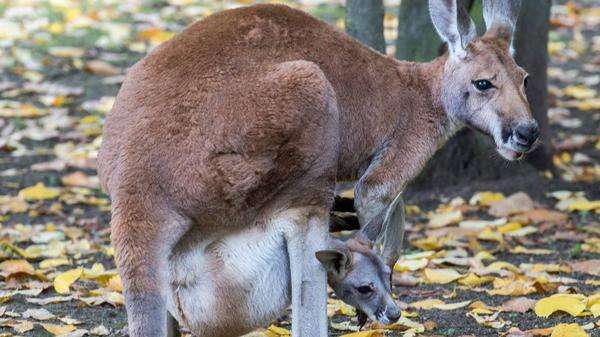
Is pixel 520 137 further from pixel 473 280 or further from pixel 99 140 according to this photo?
pixel 99 140

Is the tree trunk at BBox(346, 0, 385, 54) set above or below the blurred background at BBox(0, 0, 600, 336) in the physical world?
above

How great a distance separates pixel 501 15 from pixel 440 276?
5.26 feet

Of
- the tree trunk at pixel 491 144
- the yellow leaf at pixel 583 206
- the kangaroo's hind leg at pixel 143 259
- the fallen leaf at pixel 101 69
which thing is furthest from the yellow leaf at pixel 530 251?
the fallen leaf at pixel 101 69

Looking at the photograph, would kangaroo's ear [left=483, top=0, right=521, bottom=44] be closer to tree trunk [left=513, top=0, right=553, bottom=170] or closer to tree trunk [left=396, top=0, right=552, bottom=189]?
tree trunk [left=396, top=0, right=552, bottom=189]

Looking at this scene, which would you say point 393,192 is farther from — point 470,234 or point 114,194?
point 470,234

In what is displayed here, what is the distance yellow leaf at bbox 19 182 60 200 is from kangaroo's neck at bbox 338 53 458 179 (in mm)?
3381

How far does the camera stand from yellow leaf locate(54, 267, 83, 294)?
238 inches

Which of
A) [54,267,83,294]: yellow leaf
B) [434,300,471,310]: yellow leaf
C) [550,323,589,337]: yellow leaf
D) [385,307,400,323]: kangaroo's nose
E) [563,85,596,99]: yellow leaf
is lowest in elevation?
[434,300,471,310]: yellow leaf

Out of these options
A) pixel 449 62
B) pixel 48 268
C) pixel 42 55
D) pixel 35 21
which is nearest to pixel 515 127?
pixel 449 62

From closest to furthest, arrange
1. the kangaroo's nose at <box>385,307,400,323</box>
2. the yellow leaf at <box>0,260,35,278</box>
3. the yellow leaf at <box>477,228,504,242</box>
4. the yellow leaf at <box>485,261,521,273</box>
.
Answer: the kangaroo's nose at <box>385,307,400,323</box> < the yellow leaf at <box>0,260,35,278</box> < the yellow leaf at <box>485,261,521,273</box> < the yellow leaf at <box>477,228,504,242</box>

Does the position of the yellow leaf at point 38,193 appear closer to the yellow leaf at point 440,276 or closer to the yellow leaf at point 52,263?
the yellow leaf at point 52,263

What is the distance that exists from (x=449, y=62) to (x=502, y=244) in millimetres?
2029

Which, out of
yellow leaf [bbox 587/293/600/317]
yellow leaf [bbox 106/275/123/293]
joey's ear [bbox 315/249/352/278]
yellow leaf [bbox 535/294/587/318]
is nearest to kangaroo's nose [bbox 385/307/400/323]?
joey's ear [bbox 315/249/352/278]

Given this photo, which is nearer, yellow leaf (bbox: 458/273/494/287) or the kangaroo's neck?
the kangaroo's neck
